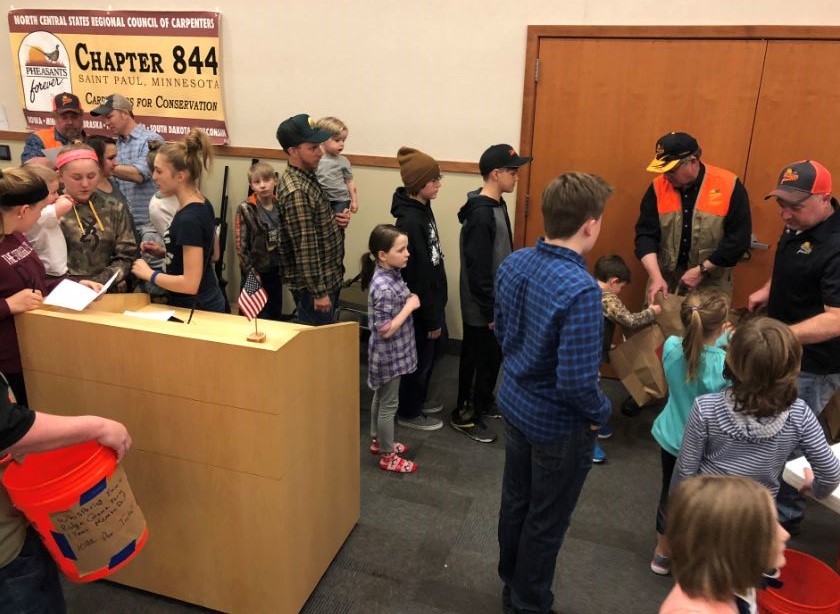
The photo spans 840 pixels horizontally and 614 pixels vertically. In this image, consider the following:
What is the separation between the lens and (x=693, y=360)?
2.14 metres

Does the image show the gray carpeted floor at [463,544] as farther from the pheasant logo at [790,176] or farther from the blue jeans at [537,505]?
the pheasant logo at [790,176]

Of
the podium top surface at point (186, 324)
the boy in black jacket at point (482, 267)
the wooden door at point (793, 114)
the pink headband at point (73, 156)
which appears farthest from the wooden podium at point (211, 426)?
the wooden door at point (793, 114)

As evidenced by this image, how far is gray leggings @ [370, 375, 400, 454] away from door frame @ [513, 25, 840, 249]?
1.57m

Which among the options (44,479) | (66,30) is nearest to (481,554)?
(44,479)

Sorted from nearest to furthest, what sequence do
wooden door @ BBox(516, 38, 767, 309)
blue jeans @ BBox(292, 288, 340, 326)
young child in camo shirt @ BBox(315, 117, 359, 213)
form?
blue jeans @ BBox(292, 288, 340, 326), wooden door @ BBox(516, 38, 767, 309), young child in camo shirt @ BBox(315, 117, 359, 213)

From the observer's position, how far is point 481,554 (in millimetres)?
2486

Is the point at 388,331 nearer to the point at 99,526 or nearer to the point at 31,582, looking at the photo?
the point at 99,526

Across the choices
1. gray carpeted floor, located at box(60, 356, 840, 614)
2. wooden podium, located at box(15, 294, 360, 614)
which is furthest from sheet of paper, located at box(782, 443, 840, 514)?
wooden podium, located at box(15, 294, 360, 614)

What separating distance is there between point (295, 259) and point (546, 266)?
1.73 m

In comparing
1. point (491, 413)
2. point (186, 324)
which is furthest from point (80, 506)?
point (491, 413)

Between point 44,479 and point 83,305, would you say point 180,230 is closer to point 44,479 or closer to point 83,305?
point 83,305

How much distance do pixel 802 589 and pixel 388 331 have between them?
1788 millimetres

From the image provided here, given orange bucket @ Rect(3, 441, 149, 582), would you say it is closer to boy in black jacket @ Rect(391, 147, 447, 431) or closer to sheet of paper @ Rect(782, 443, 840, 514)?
boy in black jacket @ Rect(391, 147, 447, 431)

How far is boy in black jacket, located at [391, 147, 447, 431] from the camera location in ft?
9.91
